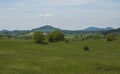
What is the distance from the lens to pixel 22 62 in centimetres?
6200

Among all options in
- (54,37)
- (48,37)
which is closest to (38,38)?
(48,37)

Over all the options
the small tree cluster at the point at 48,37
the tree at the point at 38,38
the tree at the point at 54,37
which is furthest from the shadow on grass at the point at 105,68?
the tree at the point at 54,37

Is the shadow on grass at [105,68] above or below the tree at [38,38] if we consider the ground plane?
below

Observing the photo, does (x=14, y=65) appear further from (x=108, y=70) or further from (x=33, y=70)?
(x=108, y=70)

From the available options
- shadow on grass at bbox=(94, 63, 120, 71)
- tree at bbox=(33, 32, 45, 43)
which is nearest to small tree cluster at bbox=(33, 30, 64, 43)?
tree at bbox=(33, 32, 45, 43)

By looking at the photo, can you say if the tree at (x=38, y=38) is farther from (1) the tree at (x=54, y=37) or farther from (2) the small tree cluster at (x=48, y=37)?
(1) the tree at (x=54, y=37)

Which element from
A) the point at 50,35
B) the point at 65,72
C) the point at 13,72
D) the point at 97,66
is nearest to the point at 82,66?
the point at 97,66

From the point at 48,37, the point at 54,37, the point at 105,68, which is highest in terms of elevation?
the point at 48,37

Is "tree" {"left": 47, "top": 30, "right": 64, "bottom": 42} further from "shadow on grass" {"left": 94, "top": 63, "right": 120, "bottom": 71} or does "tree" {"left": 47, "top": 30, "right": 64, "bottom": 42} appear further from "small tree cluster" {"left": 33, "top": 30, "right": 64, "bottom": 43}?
"shadow on grass" {"left": 94, "top": 63, "right": 120, "bottom": 71}

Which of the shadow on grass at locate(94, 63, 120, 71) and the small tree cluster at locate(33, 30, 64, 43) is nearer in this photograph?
the shadow on grass at locate(94, 63, 120, 71)

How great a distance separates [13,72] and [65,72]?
29.1 feet

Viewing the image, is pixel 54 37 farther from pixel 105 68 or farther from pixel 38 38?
pixel 105 68

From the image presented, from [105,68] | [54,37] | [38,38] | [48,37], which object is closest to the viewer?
[105,68]

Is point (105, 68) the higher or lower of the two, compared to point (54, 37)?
lower
